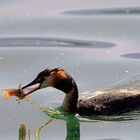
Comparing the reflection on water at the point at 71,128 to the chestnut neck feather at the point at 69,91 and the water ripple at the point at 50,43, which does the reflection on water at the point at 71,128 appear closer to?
the chestnut neck feather at the point at 69,91

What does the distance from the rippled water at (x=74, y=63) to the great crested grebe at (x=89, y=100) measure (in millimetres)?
167

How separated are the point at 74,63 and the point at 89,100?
Result: 1.56 m

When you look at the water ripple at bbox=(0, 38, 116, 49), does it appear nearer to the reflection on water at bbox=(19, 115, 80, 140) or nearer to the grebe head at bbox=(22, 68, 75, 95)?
the grebe head at bbox=(22, 68, 75, 95)

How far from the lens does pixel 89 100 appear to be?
12133 millimetres

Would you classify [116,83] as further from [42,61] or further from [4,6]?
[4,6]

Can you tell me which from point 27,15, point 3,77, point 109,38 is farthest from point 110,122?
point 27,15

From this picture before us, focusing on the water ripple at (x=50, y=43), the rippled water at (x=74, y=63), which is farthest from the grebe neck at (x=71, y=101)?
the water ripple at (x=50, y=43)

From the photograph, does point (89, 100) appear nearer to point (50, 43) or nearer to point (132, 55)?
point (132, 55)

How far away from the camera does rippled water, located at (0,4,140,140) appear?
35.9ft

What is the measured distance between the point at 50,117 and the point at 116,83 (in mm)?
1557

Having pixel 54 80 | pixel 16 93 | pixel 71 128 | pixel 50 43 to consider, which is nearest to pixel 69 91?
pixel 54 80

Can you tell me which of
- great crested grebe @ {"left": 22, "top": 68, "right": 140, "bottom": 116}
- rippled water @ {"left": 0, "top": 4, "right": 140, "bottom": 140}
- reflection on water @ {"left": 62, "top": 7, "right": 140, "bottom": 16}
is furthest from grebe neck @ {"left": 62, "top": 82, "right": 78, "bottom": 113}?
reflection on water @ {"left": 62, "top": 7, "right": 140, "bottom": 16}

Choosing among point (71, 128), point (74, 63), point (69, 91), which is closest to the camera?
point (71, 128)

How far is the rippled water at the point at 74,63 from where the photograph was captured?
35.9ft
